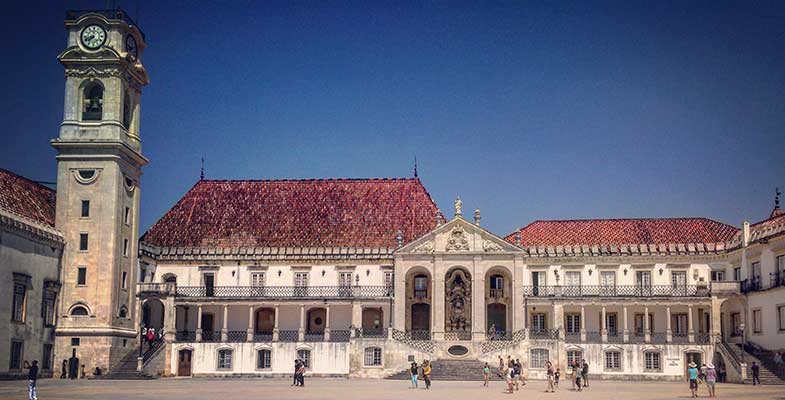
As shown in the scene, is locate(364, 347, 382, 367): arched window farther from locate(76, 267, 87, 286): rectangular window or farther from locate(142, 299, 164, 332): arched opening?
locate(76, 267, 87, 286): rectangular window

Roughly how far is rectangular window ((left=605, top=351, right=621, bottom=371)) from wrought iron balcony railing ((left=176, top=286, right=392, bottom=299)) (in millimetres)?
13777

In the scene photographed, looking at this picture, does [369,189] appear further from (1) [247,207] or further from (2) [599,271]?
(2) [599,271]

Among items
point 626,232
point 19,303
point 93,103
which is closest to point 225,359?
point 19,303

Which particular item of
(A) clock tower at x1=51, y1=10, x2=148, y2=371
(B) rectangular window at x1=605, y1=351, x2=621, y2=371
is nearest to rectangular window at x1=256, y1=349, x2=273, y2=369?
(A) clock tower at x1=51, y1=10, x2=148, y2=371

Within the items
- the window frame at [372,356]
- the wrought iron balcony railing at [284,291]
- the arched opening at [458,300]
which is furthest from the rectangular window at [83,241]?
the arched opening at [458,300]

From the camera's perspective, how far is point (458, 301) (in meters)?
59.8

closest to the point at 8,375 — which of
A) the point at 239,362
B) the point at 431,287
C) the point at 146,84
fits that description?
the point at 239,362

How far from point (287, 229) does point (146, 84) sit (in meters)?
12.7

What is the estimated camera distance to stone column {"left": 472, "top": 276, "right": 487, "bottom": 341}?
57031mm

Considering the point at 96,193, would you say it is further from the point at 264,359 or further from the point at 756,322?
the point at 756,322

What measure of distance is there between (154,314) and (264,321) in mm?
6696

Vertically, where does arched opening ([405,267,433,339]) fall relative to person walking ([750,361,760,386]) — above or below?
above

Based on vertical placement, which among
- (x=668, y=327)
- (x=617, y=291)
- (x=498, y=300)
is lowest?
(x=668, y=327)

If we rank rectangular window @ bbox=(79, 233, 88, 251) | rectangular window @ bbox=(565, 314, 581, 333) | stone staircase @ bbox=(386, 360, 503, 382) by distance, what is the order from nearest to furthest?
stone staircase @ bbox=(386, 360, 503, 382)
rectangular window @ bbox=(79, 233, 88, 251)
rectangular window @ bbox=(565, 314, 581, 333)
